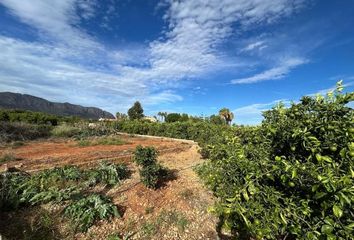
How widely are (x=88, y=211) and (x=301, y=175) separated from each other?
4.12 meters

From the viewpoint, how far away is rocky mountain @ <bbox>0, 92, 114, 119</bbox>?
60.1 m

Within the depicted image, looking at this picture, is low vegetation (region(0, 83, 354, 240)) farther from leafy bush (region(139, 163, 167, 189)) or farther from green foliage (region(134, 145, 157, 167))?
green foliage (region(134, 145, 157, 167))

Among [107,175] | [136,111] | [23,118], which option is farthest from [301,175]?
[136,111]

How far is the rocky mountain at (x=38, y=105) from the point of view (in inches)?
2367

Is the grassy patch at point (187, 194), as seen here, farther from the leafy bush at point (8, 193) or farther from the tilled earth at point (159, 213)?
the leafy bush at point (8, 193)

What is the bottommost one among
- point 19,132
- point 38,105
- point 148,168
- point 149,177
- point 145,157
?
point 19,132

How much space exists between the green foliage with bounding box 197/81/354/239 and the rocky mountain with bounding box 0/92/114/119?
178 feet

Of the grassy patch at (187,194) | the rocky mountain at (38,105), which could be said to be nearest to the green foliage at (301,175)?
the grassy patch at (187,194)

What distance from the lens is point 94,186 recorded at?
611 cm

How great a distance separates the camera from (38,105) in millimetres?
69562

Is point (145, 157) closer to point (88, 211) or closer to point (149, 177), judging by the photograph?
point (149, 177)

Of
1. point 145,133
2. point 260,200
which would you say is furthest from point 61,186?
point 145,133

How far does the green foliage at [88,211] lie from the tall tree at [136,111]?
3622 centimetres

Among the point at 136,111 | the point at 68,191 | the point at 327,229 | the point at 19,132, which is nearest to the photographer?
the point at 327,229
